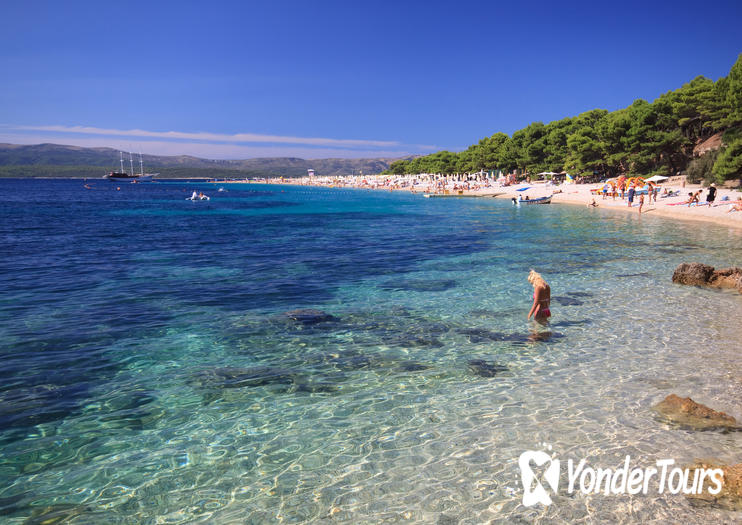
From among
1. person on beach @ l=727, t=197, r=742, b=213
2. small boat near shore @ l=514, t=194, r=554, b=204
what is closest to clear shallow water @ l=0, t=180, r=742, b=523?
person on beach @ l=727, t=197, r=742, b=213

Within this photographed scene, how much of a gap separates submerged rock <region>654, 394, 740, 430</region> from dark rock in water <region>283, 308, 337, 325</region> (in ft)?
24.0

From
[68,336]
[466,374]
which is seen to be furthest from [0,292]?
[466,374]

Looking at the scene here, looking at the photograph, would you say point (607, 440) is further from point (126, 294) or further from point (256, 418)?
point (126, 294)

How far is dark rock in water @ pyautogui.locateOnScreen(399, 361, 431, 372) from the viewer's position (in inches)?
322

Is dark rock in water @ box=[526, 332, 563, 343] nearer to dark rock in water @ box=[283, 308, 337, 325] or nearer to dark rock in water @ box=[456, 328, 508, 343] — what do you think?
dark rock in water @ box=[456, 328, 508, 343]

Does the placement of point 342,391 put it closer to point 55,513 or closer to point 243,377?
point 243,377

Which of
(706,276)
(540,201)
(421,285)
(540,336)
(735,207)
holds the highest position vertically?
(735,207)

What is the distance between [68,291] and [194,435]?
1127 cm

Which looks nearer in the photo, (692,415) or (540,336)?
(692,415)

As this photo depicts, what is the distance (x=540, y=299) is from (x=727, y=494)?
6177 mm

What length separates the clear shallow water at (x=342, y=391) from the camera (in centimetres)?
490

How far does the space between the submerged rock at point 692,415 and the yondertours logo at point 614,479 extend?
108 centimetres

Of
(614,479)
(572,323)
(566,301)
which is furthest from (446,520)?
(566,301)

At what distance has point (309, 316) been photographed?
1135cm
